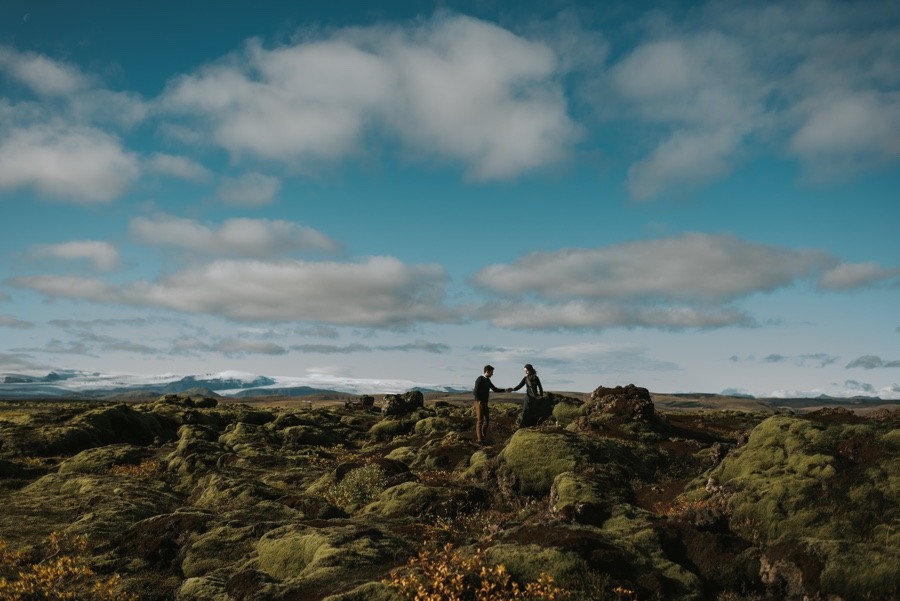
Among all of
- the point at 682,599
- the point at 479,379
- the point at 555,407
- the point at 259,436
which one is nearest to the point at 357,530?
the point at 682,599

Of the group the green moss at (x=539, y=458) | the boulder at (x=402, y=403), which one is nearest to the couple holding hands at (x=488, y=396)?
the green moss at (x=539, y=458)

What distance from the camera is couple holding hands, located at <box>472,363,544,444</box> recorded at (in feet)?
124

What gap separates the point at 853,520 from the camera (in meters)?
15.9

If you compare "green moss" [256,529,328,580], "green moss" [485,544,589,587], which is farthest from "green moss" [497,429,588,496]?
"green moss" [485,544,589,587]

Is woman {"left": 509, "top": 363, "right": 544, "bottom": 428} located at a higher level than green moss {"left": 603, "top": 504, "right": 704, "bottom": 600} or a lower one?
higher

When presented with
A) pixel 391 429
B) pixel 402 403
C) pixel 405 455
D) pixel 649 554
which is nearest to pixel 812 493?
pixel 649 554

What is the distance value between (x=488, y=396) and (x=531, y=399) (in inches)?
257

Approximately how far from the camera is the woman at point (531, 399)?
39719 millimetres

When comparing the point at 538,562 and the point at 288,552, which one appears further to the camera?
the point at 288,552

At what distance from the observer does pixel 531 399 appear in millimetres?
42375

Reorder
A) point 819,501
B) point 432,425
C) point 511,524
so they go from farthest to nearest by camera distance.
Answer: point 432,425
point 819,501
point 511,524

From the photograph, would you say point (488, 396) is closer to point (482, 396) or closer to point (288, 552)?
point (482, 396)

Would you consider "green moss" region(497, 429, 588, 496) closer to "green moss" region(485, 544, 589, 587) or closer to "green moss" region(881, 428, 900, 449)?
"green moss" region(881, 428, 900, 449)

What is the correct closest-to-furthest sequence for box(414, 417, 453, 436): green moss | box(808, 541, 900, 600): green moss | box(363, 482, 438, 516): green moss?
box(808, 541, 900, 600): green moss, box(363, 482, 438, 516): green moss, box(414, 417, 453, 436): green moss
